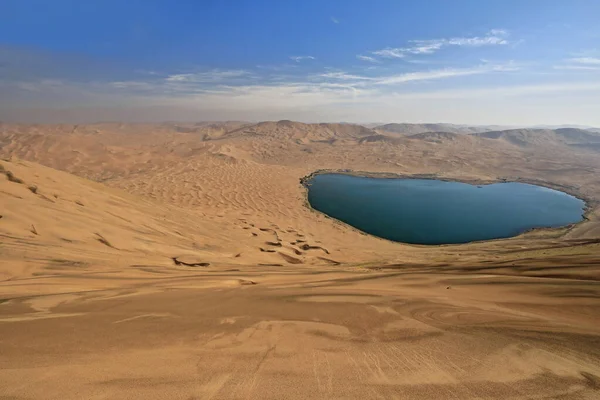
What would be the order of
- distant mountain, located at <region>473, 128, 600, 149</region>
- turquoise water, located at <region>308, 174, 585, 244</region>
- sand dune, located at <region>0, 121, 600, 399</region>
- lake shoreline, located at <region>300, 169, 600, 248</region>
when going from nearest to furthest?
sand dune, located at <region>0, 121, 600, 399</region> < turquoise water, located at <region>308, 174, 585, 244</region> < lake shoreline, located at <region>300, 169, 600, 248</region> < distant mountain, located at <region>473, 128, 600, 149</region>

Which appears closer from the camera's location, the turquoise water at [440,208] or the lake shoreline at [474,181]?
the turquoise water at [440,208]

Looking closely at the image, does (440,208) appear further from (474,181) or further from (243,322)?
(243,322)

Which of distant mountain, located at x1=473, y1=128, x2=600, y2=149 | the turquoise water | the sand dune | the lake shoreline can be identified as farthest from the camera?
distant mountain, located at x1=473, y1=128, x2=600, y2=149

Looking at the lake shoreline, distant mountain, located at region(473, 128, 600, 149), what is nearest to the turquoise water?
the lake shoreline

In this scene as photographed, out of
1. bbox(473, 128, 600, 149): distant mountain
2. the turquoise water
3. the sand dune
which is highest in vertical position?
bbox(473, 128, 600, 149): distant mountain

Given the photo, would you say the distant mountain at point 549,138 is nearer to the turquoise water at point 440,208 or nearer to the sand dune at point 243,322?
the turquoise water at point 440,208

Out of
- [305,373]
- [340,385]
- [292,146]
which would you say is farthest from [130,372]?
[292,146]

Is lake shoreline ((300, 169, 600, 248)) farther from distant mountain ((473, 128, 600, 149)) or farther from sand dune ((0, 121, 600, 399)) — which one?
distant mountain ((473, 128, 600, 149))

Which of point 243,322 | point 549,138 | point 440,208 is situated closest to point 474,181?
point 440,208

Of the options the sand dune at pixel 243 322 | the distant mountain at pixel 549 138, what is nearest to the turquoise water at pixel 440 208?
the sand dune at pixel 243 322
